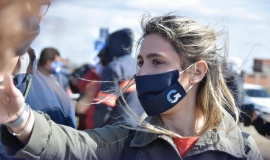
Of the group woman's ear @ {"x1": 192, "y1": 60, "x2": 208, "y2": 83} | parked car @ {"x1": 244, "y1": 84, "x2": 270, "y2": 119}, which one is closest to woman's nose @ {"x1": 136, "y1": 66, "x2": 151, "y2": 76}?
woman's ear @ {"x1": 192, "y1": 60, "x2": 208, "y2": 83}

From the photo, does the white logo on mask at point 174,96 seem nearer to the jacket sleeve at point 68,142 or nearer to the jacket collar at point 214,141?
the jacket collar at point 214,141

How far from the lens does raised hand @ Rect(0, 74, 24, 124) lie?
1.11 m

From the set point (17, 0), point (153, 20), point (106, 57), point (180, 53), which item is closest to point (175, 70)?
point (180, 53)

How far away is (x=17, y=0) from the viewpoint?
67cm

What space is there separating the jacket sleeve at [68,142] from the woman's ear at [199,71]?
0.42 metres

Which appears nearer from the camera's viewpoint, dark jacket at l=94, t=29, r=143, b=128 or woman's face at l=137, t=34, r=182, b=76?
woman's face at l=137, t=34, r=182, b=76

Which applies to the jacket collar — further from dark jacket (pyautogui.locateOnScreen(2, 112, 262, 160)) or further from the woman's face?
the woman's face

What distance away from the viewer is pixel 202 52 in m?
2.00

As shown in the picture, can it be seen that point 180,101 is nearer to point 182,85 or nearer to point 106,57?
point 182,85

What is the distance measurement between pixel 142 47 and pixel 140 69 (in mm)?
95

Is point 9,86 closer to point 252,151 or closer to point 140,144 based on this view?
point 140,144

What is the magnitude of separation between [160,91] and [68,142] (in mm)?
548

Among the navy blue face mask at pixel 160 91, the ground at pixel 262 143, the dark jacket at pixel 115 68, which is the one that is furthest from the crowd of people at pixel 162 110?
the dark jacket at pixel 115 68

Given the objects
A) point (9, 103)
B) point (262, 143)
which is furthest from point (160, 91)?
point (262, 143)
